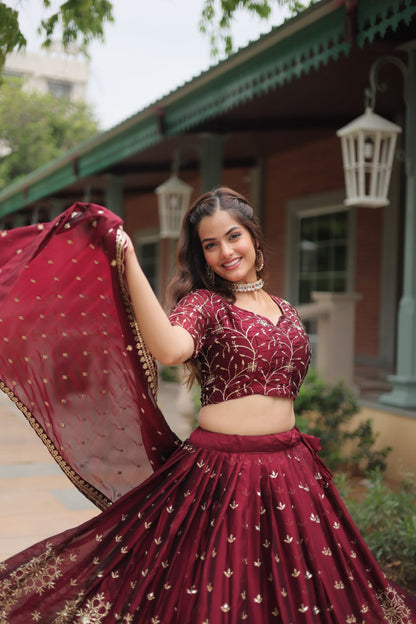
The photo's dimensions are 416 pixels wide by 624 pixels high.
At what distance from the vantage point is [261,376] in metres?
2.42

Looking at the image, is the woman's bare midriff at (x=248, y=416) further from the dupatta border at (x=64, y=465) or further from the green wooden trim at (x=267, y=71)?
the green wooden trim at (x=267, y=71)

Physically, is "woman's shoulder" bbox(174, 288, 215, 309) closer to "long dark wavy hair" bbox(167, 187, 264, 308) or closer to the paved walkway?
"long dark wavy hair" bbox(167, 187, 264, 308)

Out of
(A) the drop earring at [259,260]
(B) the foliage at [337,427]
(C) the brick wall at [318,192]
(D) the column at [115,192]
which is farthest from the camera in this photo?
(D) the column at [115,192]

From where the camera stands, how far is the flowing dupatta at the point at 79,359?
2.38 meters

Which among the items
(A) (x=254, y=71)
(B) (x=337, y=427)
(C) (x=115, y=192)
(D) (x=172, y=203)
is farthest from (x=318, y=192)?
(B) (x=337, y=427)

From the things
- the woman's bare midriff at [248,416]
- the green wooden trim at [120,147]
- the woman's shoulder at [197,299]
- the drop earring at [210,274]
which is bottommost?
the woman's bare midriff at [248,416]

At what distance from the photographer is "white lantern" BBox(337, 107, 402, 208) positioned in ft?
17.0

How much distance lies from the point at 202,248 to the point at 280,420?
63 cm

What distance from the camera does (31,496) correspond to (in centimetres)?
499

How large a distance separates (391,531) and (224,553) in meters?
1.72

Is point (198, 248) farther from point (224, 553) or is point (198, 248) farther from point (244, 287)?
point (224, 553)

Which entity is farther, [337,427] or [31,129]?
[31,129]

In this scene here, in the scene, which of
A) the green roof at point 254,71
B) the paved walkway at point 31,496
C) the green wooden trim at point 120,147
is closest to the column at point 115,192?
the green wooden trim at point 120,147

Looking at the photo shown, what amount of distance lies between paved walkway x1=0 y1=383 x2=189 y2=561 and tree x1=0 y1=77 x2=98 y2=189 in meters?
23.3
